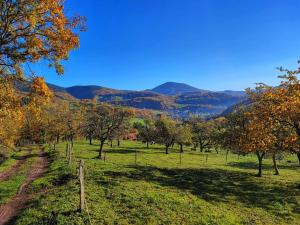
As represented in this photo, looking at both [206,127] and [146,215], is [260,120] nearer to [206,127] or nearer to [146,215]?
[146,215]

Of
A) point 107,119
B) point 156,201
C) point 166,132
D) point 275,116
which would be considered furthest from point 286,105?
point 166,132

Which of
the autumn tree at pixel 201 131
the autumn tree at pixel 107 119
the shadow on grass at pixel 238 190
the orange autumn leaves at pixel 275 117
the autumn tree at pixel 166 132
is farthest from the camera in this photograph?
the autumn tree at pixel 201 131

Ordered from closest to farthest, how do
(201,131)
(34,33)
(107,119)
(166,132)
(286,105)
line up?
(34,33) → (286,105) → (107,119) → (166,132) → (201,131)

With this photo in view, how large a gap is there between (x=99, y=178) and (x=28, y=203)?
10391mm

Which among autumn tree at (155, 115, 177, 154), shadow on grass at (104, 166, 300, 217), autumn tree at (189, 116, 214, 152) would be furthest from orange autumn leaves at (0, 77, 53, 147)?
autumn tree at (189, 116, 214, 152)

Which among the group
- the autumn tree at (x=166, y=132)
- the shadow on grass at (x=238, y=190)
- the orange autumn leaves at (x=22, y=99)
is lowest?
the shadow on grass at (x=238, y=190)

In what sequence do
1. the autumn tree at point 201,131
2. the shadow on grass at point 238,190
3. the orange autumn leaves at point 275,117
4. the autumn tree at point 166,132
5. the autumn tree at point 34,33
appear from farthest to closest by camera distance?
1. the autumn tree at point 201,131
2. the autumn tree at point 166,132
3. the orange autumn leaves at point 275,117
4. the shadow on grass at point 238,190
5. the autumn tree at point 34,33

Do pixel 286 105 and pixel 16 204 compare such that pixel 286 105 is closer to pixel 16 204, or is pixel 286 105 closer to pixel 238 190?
pixel 238 190

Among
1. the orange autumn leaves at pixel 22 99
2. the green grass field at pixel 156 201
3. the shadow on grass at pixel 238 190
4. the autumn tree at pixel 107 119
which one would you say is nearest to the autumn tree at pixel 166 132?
the autumn tree at pixel 107 119

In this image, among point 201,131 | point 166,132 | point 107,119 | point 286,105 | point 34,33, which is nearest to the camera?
point 34,33

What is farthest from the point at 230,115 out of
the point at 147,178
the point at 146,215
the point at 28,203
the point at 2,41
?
the point at 2,41

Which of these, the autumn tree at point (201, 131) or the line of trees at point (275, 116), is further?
the autumn tree at point (201, 131)

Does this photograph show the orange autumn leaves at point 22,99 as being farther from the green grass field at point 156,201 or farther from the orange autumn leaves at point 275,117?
the orange autumn leaves at point 275,117

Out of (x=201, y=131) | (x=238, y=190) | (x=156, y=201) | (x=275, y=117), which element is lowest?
(x=238, y=190)
